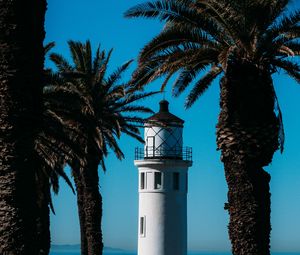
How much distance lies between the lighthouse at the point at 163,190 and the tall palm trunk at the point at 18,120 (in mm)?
33330

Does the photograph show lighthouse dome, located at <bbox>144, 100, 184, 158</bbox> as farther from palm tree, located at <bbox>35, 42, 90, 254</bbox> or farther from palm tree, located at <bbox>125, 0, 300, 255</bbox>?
palm tree, located at <bbox>125, 0, 300, 255</bbox>

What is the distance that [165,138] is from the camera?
160 ft

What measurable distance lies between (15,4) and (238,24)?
7.63 meters

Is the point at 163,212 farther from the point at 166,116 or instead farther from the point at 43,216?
the point at 43,216

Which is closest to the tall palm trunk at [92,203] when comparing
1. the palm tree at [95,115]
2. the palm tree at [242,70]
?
the palm tree at [95,115]

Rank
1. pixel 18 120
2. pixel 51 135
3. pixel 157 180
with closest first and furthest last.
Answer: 1. pixel 18 120
2. pixel 51 135
3. pixel 157 180

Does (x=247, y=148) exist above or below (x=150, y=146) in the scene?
below

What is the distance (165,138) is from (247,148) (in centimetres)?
2880

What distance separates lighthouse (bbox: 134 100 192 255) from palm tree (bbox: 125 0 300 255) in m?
26.5

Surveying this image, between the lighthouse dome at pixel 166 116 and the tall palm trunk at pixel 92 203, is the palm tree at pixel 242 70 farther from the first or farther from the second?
the lighthouse dome at pixel 166 116

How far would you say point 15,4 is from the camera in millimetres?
14125

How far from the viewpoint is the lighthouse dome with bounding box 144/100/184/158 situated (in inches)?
1901

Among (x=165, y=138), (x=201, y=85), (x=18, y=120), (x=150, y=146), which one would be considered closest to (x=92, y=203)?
(x=201, y=85)

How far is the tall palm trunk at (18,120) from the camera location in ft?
45.5
